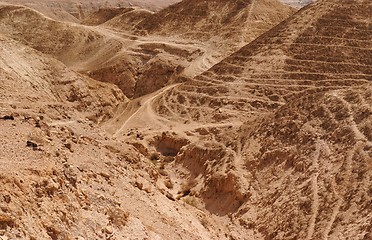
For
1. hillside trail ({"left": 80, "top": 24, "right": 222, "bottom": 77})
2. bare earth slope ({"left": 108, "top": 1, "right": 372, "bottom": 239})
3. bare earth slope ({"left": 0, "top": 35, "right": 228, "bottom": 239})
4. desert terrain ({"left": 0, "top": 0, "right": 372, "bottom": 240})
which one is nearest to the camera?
bare earth slope ({"left": 0, "top": 35, "right": 228, "bottom": 239})

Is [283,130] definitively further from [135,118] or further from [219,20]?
[219,20]

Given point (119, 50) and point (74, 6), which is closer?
point (119, 50)

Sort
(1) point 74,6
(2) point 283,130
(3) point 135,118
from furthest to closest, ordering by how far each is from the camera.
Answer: (1) point 74,6 → (3) point 135,118 → (2) point 283,130

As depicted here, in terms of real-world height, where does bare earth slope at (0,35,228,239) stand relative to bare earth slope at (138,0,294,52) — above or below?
below

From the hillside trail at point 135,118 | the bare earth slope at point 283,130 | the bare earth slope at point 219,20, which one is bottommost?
the hillside trail at point 135,118

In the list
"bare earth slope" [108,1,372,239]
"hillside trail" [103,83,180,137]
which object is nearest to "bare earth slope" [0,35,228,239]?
"bare earth slope" [108,1,372,239]

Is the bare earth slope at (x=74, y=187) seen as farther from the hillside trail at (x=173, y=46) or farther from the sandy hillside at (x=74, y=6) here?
the sandy hillside at (x=74, y=6)

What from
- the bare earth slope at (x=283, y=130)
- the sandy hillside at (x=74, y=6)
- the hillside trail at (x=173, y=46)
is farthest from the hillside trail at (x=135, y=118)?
the sandy hillside at (x=74, y=6)

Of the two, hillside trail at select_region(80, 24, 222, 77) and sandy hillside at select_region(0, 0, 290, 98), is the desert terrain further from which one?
hillside trail at select_region(80, 24, 222, 77)

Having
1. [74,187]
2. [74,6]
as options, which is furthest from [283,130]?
[74,6]
